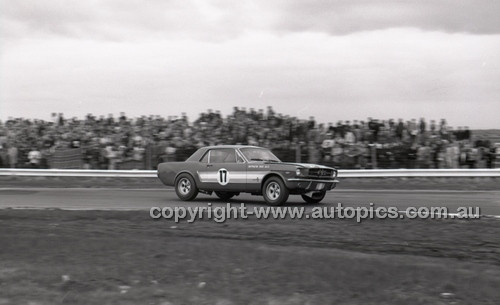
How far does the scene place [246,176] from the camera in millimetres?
13570

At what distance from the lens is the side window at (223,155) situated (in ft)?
46.4

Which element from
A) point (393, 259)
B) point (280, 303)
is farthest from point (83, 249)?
point (393, 259)

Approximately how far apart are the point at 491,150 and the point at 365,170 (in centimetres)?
422

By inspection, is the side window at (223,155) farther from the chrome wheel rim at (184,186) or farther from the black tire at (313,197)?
the black tire at (313,197)

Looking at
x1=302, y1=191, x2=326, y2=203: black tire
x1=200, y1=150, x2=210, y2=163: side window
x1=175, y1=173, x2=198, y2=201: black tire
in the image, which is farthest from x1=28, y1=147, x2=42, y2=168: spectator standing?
x1=302, y1=191, x2=326, y2=203: black tire

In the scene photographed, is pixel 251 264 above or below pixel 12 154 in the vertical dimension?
below

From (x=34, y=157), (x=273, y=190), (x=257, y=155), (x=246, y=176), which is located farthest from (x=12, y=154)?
(x=273, y=190)

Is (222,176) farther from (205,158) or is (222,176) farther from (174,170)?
(174,170)

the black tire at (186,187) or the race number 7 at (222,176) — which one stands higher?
the race number 7 at (222,176)

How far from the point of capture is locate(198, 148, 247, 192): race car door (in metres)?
13.8

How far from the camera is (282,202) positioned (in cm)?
1312

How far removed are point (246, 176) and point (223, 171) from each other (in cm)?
64

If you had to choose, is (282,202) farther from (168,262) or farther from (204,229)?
(168,262)

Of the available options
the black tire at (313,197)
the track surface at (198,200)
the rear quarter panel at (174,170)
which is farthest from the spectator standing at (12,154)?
the black tire at (313,197)
